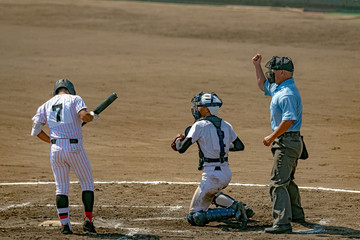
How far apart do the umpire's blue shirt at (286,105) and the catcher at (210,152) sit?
2.08 ft

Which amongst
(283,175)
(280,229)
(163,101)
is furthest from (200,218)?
(163,101)

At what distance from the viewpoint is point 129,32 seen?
90.7 ft

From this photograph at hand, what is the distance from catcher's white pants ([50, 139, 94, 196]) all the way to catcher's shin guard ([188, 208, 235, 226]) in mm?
1362

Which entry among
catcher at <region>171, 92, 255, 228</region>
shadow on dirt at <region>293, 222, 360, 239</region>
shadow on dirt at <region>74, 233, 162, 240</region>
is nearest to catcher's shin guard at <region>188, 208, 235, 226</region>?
catcher at <region>171, 92, 255, 228</region>

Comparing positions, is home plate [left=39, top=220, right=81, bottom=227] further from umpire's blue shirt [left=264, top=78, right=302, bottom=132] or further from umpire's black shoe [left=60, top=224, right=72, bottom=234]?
umpire's blue shirt [left=264, top=78, right=302, bottom=132]

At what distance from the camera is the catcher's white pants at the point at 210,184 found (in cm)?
839

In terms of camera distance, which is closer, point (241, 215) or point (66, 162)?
point (66, 162)

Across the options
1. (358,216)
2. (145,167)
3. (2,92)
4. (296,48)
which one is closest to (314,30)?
(296,48)

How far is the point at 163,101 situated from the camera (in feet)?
59.9

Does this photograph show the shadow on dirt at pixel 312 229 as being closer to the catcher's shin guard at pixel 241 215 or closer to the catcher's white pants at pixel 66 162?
the catcher's shin guard at pixel 241 215

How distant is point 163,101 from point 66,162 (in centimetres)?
1024

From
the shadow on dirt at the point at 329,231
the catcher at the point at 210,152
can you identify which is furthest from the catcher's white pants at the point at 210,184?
the shadow on dirt at the point at 329,231

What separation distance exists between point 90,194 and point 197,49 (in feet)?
55.3

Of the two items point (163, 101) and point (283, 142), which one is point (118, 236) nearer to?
point (283, 142)
